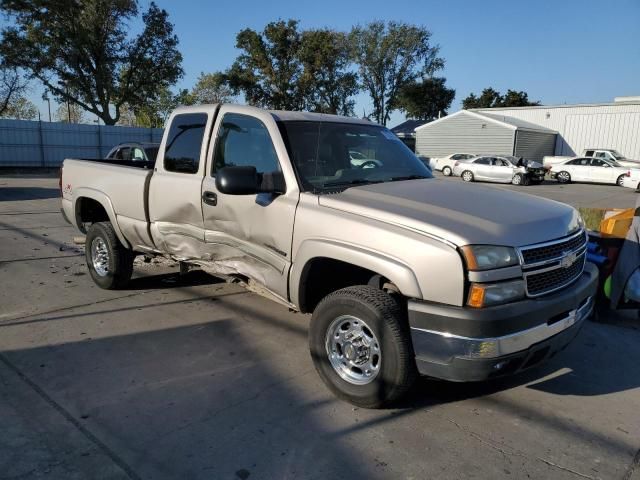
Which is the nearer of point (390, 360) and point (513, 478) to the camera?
point (513, 478)

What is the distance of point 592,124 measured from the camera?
3862 centimetres

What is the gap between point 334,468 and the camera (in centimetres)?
284

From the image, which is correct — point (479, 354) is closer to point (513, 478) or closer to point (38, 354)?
point (513, 478)

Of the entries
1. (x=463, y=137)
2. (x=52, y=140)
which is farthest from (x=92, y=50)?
(x=463, y=137)

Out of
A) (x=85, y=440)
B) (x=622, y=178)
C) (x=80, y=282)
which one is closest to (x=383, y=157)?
(x=85, y=440)

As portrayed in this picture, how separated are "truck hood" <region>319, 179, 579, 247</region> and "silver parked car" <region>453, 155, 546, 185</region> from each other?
25.4 meters

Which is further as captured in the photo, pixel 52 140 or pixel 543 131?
pixel 543 131

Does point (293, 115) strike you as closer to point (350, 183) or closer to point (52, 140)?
point (350, 183)

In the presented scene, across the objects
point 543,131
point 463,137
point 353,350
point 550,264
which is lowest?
Result: point 353,350

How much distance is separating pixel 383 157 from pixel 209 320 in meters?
2.36

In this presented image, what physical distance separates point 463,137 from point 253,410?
40152 millimetres

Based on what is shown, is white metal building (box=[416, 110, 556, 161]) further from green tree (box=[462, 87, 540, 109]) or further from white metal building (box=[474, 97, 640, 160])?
green tree (box=[462, 87, 540, 109])

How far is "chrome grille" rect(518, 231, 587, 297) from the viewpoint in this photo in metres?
3.05

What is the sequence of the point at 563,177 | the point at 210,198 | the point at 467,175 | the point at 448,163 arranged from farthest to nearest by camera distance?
the point at 448,163 < the point at 563,177 < the point at 467,175 < the point at 210,198
